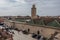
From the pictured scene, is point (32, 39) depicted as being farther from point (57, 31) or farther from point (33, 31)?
point (33, 31)

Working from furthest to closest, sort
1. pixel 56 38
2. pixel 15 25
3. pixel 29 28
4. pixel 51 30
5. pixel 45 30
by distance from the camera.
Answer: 1. pixel 15 25
2. pixel 29 28
3. pixel 45 30
4. pixel 51 30
5. pixel 56 38

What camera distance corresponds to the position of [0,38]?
15.2 ft

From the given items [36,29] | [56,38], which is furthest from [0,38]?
[36,29]

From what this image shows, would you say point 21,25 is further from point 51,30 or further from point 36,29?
point 51,30

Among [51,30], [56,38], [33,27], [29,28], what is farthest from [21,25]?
[56,38]

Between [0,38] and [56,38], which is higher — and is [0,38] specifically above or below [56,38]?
above

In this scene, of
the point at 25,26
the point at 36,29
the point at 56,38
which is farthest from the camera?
the point at 25,26

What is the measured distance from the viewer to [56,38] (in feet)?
22.6

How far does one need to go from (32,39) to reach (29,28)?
164 inches

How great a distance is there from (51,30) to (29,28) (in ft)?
14.7

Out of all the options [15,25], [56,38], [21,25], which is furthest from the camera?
[15,25]

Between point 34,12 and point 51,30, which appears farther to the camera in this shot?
point 34,12

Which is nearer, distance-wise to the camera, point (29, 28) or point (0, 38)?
point (0, 38)

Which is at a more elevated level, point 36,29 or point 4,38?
point 4,38
